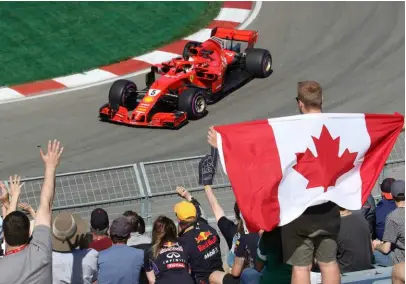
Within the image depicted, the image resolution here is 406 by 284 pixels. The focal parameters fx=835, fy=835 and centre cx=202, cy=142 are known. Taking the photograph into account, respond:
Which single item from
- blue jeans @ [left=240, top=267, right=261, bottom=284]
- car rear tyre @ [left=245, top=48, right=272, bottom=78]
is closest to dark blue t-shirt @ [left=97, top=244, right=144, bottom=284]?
blue jeans @ [left=240, top=267, right=261, bottom=284]

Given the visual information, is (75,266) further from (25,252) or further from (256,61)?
(256,61)

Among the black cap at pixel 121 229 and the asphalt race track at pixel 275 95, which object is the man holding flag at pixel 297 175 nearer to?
the black cap at pixel 121 229

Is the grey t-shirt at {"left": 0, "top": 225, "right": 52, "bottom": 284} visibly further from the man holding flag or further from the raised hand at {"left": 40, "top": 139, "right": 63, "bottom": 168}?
the man holding flag

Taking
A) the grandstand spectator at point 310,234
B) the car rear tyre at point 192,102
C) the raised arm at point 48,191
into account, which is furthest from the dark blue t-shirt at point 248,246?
the car rear tyre at point 192,102

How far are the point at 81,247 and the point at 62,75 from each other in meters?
12.0

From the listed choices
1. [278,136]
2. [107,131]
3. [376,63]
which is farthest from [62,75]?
[278,136]

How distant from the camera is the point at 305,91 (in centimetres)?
558

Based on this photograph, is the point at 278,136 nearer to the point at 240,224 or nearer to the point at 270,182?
the point at 270,182

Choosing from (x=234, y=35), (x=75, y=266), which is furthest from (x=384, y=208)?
(x=234, y=35)

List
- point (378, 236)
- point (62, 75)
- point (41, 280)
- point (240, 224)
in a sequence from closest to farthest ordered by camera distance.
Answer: point (41, 280)
point (240, 224)
point (378, 236)
point (62, 75)

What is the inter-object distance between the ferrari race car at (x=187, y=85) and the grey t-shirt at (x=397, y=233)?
773 centimetres

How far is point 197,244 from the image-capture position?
6879 mm

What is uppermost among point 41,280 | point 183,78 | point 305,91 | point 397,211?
point 183,78

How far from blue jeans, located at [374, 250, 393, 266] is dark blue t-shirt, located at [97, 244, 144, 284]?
221 centimetres
